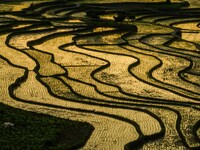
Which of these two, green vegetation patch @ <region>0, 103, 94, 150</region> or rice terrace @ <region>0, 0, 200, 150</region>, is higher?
green vegetation patch @ <region>0, 103, 94, 150</region>

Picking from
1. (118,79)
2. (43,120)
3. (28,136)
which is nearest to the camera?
(28,136)

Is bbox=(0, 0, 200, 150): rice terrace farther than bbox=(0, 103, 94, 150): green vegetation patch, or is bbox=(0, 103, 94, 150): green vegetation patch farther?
bbox=(0, 0, 200, 150): rice terrace

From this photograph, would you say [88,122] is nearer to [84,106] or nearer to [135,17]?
[84,106]

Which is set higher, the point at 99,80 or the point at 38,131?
the point at 38,131

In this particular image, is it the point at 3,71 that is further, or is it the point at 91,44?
the point at 91,44

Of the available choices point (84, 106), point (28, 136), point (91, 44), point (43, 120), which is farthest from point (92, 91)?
point (91, 44)
